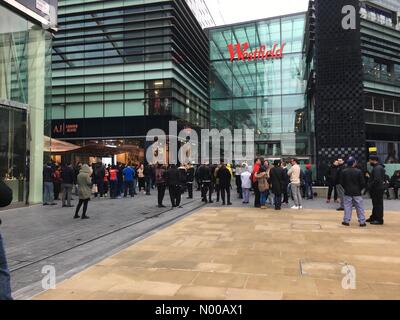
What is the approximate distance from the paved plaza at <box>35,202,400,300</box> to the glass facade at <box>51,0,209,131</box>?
2369 cm

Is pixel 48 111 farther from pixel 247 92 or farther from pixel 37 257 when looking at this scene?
pixel 247 92

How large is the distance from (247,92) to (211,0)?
2041 centimetres

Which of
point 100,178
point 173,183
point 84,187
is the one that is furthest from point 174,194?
point 100,178

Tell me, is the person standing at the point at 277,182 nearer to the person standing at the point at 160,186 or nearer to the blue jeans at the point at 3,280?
the person standing at the point at 160,186

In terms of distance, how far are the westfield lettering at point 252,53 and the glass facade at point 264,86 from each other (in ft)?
1.10

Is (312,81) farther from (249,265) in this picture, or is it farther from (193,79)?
(249,265)

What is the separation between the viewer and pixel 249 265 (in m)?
5.75

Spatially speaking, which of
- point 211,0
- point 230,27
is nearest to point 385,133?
point 230,27

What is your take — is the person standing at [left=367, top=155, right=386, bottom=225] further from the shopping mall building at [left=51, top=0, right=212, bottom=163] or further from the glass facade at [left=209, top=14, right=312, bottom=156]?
the glass facade at [left=209, top=14, right=312, bottom=156]

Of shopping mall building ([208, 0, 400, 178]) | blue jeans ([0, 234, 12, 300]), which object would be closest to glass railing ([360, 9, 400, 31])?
shopping mall building ([208, 0, 400, 178])

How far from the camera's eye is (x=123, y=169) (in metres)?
18.5

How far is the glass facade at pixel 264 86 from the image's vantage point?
120 ft

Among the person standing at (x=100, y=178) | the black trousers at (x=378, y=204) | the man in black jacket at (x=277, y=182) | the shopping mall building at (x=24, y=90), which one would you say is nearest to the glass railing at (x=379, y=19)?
the man in black jacket at (x=277, y=182)
